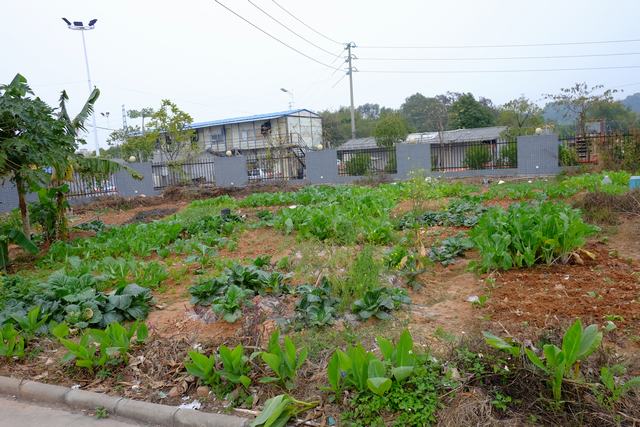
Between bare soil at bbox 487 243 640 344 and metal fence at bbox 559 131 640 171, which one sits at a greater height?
metal fence at bbox 559 131 640 171

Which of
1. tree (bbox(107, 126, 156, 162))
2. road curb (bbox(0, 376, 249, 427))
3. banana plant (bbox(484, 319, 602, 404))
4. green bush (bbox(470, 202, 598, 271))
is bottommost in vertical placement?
road curb (bbox(0, 376, 249, 427))

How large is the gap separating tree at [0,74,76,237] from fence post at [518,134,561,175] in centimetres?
2092

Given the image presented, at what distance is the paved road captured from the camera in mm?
3738

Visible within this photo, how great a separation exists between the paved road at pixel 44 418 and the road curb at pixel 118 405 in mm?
70

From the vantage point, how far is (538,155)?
2378 centimetres

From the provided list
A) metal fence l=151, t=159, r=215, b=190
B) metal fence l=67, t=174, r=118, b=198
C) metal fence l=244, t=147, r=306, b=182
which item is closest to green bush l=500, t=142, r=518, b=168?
metal fence l=244, t=147, r=306, b=182

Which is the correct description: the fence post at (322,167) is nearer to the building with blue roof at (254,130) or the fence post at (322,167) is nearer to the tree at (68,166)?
the tree at (68,166)

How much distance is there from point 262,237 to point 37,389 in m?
5.54

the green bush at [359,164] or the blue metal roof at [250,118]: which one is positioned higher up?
the blue metal roof at [250,118]

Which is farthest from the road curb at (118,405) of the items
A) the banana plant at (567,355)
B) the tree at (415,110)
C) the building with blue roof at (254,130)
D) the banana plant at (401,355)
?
the tree at (415,110)

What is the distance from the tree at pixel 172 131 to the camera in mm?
31156

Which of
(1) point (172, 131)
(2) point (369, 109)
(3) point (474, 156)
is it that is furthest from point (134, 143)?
(2) point (369, 109)

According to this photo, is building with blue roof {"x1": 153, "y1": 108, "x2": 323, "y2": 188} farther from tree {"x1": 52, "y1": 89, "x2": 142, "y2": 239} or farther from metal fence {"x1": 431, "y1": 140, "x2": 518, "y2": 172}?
tree {"x1": 52, "y1": 89, "x2": 142, "y2": 239}

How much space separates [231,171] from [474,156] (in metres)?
13.7
